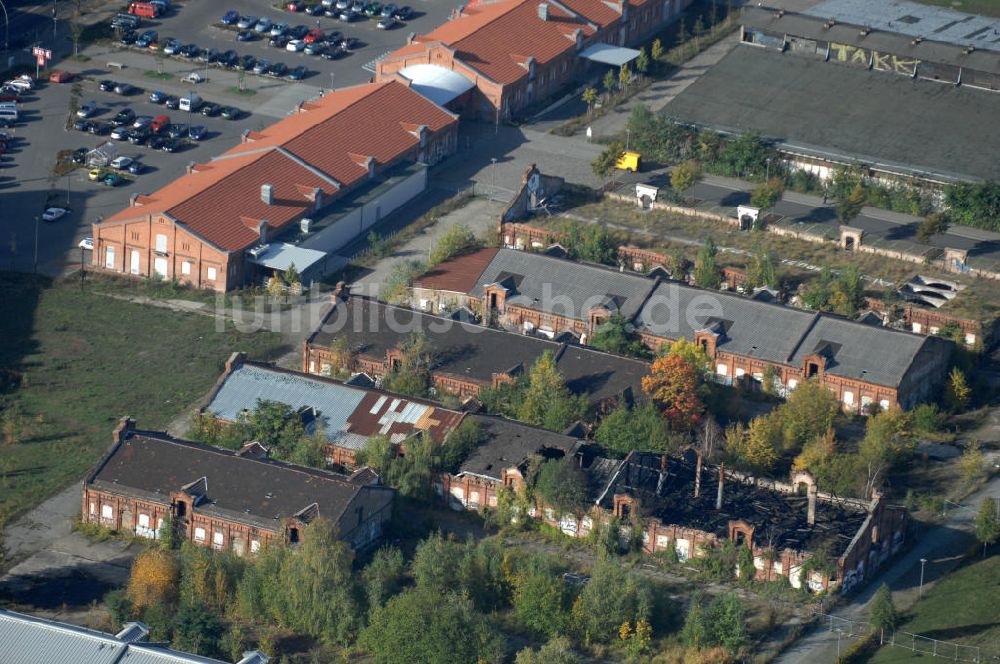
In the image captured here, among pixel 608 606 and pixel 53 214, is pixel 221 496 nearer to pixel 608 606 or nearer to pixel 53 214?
pixel 608 606

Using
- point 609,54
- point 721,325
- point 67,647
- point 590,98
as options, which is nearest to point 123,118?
point 590,98

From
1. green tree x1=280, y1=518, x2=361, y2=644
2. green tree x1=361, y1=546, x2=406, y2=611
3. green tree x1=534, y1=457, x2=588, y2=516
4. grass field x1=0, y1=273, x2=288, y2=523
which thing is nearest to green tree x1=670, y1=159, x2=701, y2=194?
grass field x1=0, y1=273, x2=288, y2=523

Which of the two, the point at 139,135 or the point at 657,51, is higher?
the point at 657,51

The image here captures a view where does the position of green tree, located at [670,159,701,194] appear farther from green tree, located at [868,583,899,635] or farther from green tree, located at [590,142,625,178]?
green tree, located at [868,583,899,635]

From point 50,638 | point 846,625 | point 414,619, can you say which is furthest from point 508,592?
point 50,638

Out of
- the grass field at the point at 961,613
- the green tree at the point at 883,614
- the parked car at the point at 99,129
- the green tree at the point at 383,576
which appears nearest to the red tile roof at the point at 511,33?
the parked car at the point at 99,129

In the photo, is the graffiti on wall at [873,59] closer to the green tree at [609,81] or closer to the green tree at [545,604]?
the green tree at [609,81]

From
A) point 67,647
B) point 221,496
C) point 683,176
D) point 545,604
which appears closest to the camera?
point 67,647
